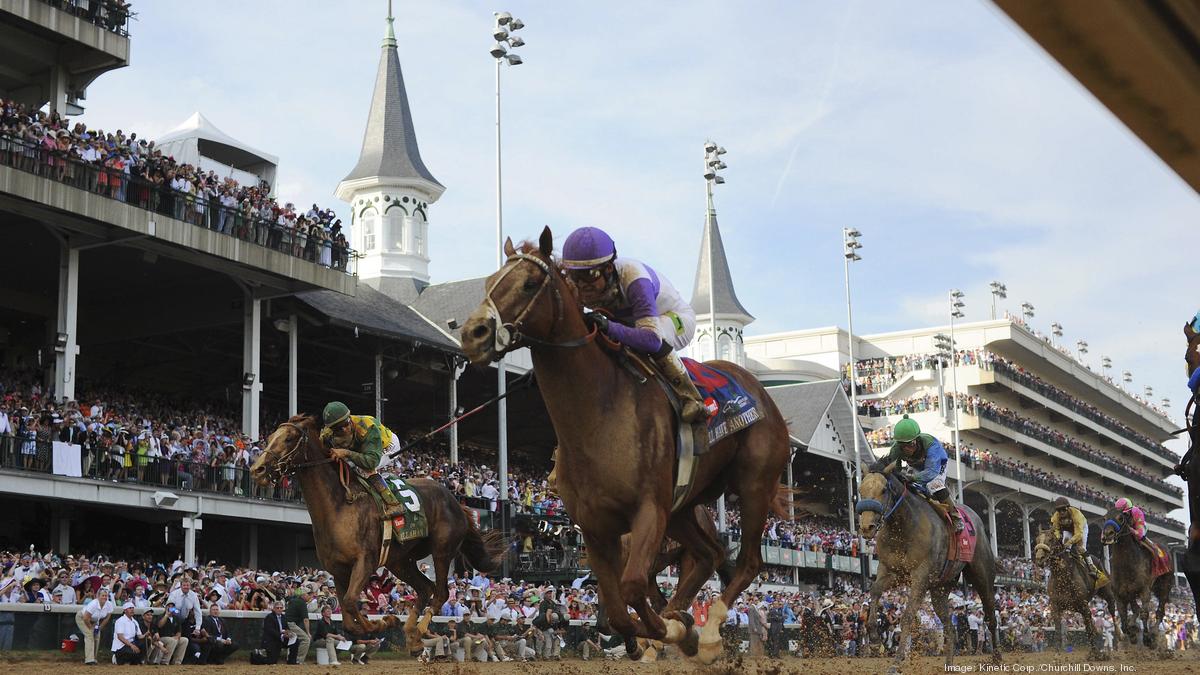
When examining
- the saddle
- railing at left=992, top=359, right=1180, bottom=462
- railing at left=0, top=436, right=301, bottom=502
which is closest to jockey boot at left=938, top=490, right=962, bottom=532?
the saddle

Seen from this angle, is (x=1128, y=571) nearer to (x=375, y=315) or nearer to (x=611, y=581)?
(x=611, y=581)

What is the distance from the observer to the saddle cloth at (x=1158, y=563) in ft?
59.3

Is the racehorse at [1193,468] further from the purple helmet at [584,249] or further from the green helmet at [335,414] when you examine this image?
the green helmet at [335,414]

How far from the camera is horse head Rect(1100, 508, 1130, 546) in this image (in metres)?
17.6

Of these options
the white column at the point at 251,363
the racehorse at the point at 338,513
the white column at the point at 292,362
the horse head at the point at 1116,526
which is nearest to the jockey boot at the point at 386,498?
the racehorse at the point at 338,513

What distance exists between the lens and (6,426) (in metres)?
22.3

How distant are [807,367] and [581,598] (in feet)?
221

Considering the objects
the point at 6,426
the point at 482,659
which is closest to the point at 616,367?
the point at 482,659

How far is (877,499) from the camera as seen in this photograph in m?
13.5

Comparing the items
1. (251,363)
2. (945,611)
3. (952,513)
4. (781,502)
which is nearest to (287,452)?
(781,502)

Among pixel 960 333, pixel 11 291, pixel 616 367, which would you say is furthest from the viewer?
pixel 960 333

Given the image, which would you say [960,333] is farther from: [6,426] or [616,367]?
[616,367]

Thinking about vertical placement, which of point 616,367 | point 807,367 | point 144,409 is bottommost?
point 616,367

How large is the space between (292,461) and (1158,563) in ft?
40.6
